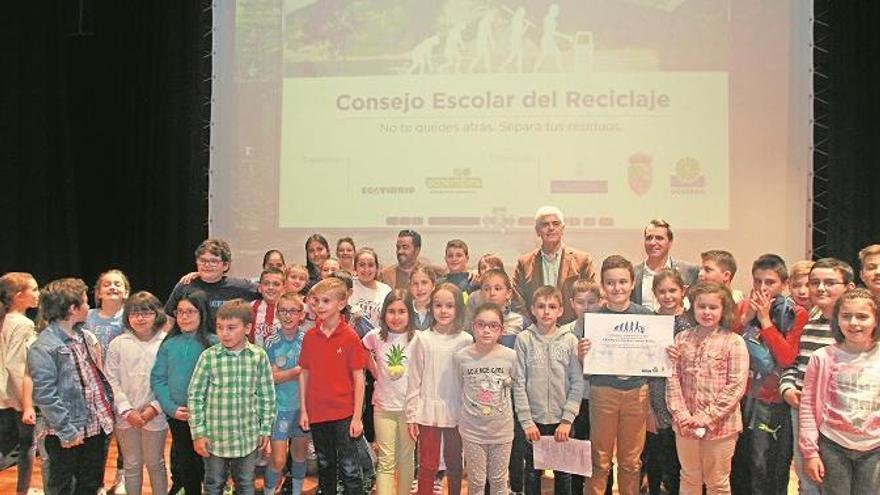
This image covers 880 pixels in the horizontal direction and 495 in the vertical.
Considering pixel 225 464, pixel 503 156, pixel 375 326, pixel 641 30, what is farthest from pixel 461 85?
pixel 225 464

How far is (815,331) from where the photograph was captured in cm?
383

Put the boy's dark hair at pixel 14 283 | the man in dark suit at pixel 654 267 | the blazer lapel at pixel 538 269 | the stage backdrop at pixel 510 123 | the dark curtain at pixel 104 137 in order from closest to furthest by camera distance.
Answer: the boy's dark hair at pixel 14 283 → the man in dark suit at pixel 654 267 → the blazer lapel at pixel 538 269 → the stage backdrop at pixel 510 123 → the dark curtain at pixel 104 137

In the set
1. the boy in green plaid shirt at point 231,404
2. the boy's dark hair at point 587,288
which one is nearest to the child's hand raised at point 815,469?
the boy's dark hair at point 587,288

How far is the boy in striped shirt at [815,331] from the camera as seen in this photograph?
378 centimetres

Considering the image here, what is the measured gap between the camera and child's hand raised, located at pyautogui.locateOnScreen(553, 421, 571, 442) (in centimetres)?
400

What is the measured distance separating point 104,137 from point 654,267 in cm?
558

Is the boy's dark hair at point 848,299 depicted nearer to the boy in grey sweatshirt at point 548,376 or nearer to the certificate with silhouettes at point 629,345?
the certificate with silhouettes at point 629,345

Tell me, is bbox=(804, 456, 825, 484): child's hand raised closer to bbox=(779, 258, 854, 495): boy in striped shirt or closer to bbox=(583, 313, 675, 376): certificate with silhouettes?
bbox=(779, 258, 854, 495): boy in striped shirt

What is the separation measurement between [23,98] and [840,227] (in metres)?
7.38

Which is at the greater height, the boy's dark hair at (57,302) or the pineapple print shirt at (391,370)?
the boy's dark hair at (57,302)

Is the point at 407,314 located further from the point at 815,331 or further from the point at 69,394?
the point at 815,331

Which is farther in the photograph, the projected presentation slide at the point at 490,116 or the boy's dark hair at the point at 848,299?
the projected presentation slide at the point at 490,116

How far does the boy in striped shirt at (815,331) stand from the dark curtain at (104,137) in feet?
17.6

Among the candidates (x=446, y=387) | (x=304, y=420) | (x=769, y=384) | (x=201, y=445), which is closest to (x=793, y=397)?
(x=769, y=384)
